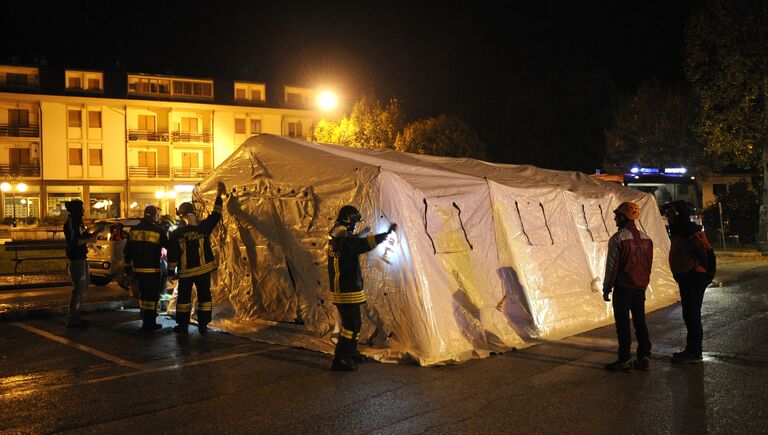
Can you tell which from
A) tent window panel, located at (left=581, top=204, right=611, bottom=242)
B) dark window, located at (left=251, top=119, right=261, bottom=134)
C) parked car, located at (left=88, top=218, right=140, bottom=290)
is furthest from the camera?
dark window, located at (left=251, top=119, right=261, bottom=134)

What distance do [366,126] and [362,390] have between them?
23.1 metres

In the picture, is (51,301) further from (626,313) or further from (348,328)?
(626,313)

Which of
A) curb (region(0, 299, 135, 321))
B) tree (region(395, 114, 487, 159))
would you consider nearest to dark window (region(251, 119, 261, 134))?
tree (region(395, 114, 487, 159))

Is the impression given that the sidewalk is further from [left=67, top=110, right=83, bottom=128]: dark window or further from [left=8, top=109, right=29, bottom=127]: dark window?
[left=8, top=109, right=29, bottom=127]: dark window

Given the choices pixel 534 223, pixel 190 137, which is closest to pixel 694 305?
pixel 534 223

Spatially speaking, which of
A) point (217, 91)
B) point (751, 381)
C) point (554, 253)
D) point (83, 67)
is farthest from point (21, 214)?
point (751, 381)

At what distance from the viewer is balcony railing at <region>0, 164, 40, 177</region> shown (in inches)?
1834

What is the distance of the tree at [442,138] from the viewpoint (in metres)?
31.5

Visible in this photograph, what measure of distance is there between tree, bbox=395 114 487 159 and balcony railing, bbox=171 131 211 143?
23636 millimetres

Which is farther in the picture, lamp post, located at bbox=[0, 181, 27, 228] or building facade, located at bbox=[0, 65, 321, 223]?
building facade, located at bbox=[0, 65, 321, 223]

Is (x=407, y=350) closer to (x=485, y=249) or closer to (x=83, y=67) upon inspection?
(x=485, y=249)

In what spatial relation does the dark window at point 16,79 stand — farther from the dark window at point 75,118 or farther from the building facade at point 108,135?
the dark window at point 75,118

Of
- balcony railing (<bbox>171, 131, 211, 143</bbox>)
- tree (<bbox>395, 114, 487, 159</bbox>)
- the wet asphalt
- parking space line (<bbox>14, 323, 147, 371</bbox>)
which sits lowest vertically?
the wet asphalt

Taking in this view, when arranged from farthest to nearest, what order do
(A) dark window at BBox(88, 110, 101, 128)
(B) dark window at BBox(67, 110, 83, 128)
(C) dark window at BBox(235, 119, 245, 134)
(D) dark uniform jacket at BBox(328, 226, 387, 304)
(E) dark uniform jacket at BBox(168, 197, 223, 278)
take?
1. (C) dark window at BBox(235, 119, 245, 134)
2. (A) dark window at BBox(88, 110, 101, 128)
3. (B) dark window at BBox(67, 110, 83, 128)
4. (E) dark uniform jacket at BBox(168, 197, 223, 278)
5. (D) dark uniform jacket at BBox(328, 226, 387, 304)
